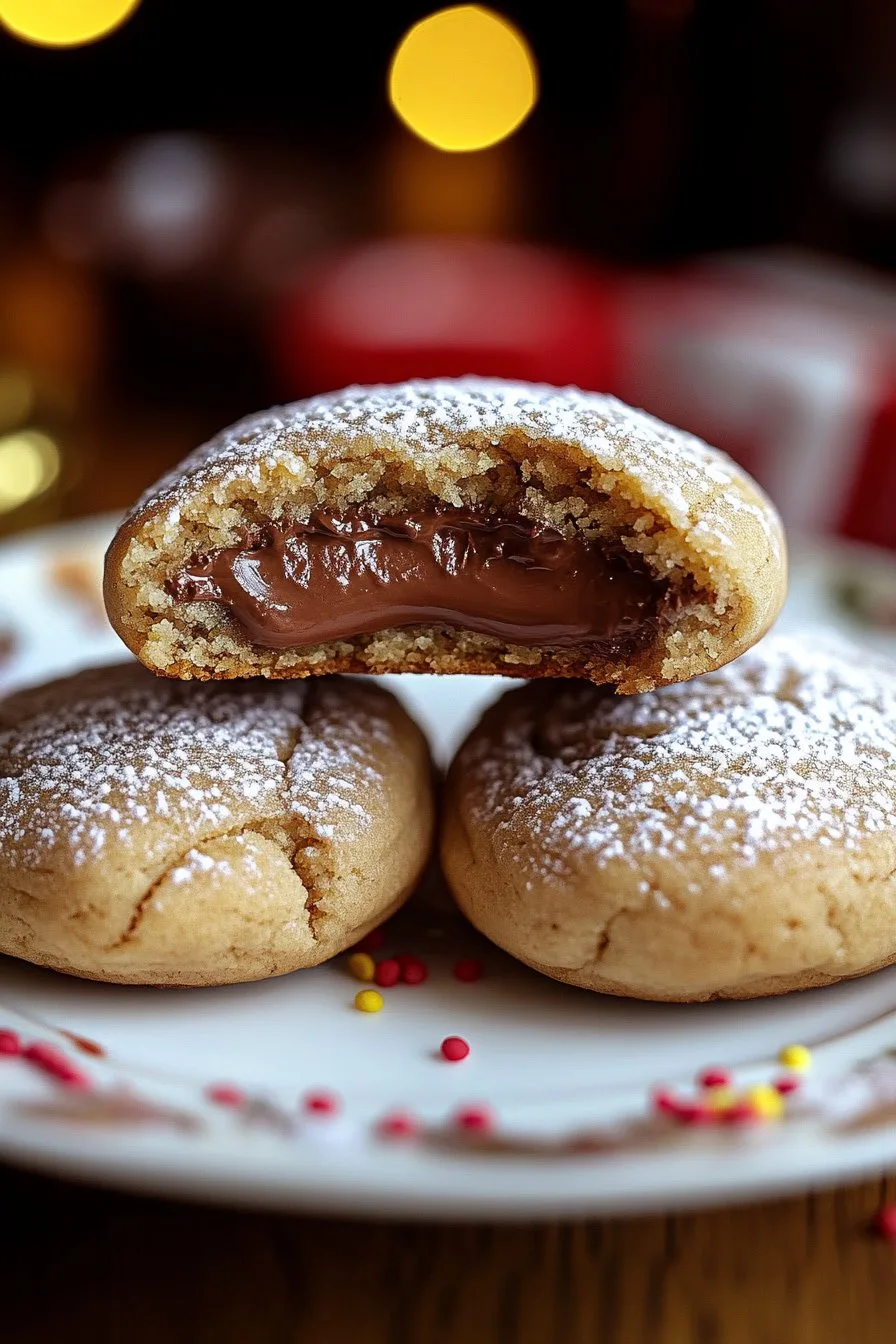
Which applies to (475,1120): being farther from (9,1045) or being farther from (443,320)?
(443,320)

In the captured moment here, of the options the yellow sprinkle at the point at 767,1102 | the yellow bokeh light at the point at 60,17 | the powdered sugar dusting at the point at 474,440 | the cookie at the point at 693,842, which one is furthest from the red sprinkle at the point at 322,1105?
the yellow bokeh light at the point at 60,17

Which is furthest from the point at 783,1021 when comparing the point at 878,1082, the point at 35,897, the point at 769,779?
the point at 35,897

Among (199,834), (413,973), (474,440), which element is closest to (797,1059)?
(413,973)

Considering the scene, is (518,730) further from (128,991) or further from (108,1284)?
(108,1284)

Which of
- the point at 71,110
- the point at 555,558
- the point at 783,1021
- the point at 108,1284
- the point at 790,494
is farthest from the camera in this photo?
the point at 71,110

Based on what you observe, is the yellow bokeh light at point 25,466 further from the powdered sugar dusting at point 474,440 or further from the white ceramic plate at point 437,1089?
the white ceramic plate at point 437,1089

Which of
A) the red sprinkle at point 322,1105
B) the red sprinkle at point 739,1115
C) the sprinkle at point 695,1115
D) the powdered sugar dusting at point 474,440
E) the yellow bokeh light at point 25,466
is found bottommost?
the yellow bokeh light at point 25,466
